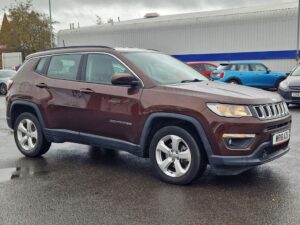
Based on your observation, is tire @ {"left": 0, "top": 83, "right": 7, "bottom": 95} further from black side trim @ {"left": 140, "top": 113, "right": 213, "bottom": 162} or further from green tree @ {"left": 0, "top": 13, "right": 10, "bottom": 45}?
green tree @ {"left": 0, "top": 13, "right": 10, "bottom": 45}

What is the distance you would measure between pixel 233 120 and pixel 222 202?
87 cm

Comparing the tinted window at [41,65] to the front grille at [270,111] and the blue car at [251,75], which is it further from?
the blue car at [251,75]

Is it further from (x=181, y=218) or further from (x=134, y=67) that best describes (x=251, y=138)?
(x=134, y=67)

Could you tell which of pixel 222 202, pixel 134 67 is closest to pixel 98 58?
pixel 134 67

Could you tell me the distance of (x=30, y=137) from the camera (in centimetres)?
673

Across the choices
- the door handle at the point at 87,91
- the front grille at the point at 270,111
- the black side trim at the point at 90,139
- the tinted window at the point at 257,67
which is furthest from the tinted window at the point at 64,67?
the tinted window at the point at 257,67

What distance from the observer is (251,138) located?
4.66 metres

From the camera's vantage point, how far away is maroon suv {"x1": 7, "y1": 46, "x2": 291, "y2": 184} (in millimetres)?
4703

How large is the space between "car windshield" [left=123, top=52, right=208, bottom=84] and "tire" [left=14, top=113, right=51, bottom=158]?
1927 millimetres

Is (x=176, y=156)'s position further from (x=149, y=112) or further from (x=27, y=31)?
(x=27, y=31)

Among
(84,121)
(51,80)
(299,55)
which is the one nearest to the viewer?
(84,121)

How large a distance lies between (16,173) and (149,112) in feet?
6.80

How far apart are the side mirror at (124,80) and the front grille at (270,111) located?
4.91ft

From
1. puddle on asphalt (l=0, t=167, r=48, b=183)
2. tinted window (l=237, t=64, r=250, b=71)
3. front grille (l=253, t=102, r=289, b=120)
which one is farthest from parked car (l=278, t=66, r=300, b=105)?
puddle on asphalt (l=0, t=167, r=48, b=183)
